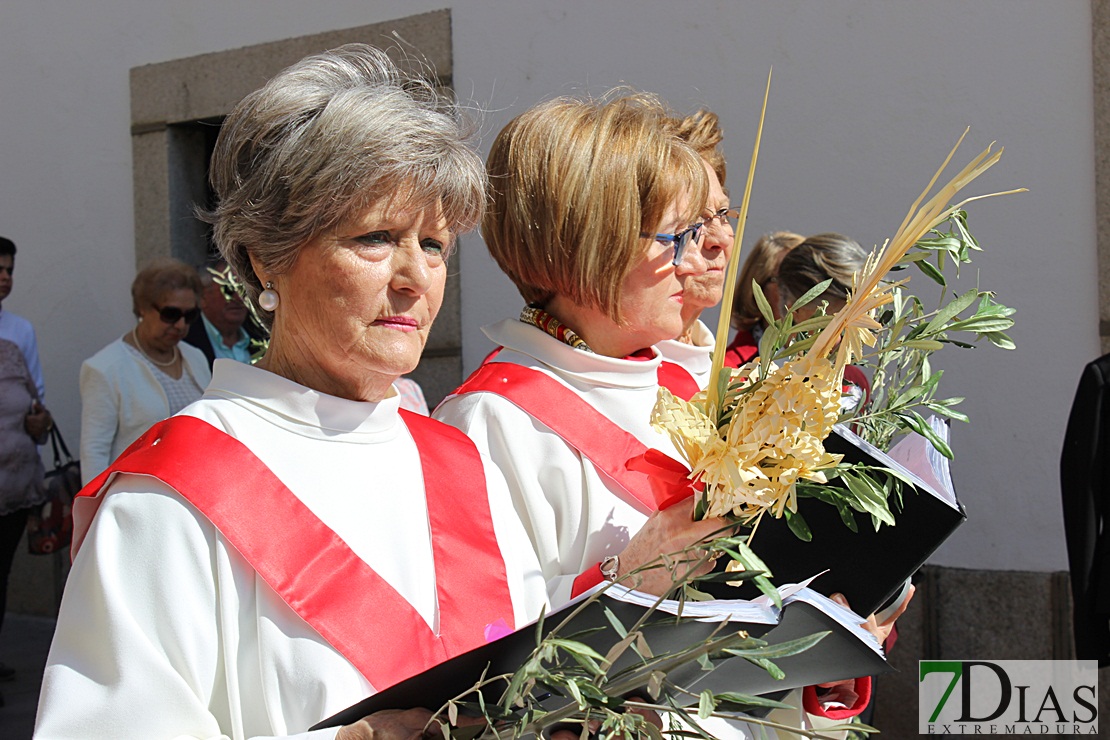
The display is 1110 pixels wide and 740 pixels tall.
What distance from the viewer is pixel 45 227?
7301 millimetres

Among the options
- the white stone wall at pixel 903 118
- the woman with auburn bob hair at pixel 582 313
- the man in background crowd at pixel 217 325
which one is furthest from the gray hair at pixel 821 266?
the man in background crowd at pixel 217 325

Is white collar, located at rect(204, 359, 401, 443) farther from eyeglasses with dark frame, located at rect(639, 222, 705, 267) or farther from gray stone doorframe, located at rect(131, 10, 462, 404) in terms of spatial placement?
gray stone doorframe, located at rect(131, 10, 462, 404)

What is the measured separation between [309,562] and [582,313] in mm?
953

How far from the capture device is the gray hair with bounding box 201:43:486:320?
70.1 inches

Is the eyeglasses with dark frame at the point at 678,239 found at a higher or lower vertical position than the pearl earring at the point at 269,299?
higher

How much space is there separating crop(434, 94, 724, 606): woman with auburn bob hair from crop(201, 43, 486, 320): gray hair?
0.45 m

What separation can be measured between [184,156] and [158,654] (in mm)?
5884

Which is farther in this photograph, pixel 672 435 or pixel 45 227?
pixel 45 227

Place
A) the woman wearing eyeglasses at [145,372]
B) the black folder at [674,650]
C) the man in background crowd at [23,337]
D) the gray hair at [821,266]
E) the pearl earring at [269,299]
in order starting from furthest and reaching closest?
the man in background crowd at [23,337] → the woman wearing eyeglasses at [145,372] → the gray hair at [821,266] → the pearl earring at [269,299] → the black folder at [674,650]

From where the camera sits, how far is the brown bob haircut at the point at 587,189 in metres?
2.34

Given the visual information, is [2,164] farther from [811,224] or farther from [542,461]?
[542,461]

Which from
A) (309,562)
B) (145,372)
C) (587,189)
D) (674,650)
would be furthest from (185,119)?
(674,650)

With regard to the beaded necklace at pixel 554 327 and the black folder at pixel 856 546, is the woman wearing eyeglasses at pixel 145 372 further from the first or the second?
the black folder at pixel 856 546

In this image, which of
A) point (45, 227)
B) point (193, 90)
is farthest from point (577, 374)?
point (45, 227)
